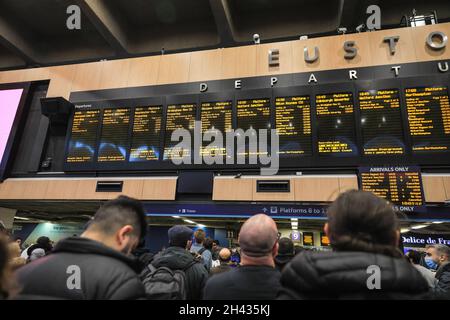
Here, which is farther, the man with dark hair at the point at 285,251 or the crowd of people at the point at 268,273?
the man with dark hair at the point at 285,251

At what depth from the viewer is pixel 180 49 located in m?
8.49

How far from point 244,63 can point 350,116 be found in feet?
7.83

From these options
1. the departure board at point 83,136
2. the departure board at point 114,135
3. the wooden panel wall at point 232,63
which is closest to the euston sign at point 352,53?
the wooden panel wall at point 232,63

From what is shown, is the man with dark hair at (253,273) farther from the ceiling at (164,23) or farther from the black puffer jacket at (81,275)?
the ceiling at (164,23)

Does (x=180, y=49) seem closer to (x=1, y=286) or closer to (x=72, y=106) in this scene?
(x=72, y=106)

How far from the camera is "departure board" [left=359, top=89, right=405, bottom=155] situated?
445 centimetres

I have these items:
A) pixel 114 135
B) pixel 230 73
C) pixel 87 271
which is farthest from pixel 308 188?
pixel 87 271

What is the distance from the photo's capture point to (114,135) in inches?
221

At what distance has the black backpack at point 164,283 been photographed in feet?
5.71

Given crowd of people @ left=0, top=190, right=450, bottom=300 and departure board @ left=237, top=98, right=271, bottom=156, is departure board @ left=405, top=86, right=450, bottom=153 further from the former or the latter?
crowd of people @ left=0, top=190, right=450, bottom=300

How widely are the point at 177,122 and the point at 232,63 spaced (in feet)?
5.69

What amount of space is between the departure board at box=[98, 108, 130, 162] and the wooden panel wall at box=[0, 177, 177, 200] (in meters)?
0.52

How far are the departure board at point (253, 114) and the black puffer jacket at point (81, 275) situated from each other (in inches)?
156

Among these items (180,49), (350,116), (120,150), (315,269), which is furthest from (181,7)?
(315,269)
